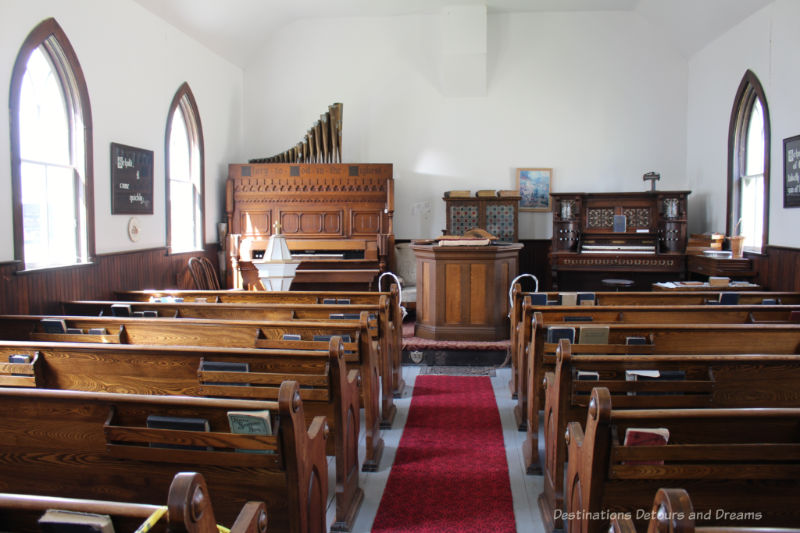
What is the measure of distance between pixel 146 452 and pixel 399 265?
21.3 ft

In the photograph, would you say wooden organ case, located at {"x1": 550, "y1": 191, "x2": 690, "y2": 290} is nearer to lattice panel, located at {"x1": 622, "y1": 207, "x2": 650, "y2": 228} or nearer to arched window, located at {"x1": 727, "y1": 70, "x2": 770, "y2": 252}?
lattice panel, located at {"x1": 622, "y1": 207, "x2": 650, "y2": 228}

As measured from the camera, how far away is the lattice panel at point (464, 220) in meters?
8.05

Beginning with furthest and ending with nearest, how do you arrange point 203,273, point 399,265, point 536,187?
point 536,187
point 399,265
point 203,273

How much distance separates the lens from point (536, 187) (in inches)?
328

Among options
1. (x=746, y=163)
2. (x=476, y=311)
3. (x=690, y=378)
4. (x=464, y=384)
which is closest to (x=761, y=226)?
(x=746, y=163)

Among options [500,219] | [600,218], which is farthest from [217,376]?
[600,218]

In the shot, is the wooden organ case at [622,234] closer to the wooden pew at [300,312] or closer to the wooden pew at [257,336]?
the wooden pew at [300,312]

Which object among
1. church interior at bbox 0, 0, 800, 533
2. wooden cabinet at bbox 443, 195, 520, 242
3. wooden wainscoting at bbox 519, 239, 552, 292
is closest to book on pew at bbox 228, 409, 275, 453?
church interior at bbox 0, 0, 800, 533

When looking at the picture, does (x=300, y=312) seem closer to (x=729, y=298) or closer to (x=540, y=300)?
(x=540, y=300)

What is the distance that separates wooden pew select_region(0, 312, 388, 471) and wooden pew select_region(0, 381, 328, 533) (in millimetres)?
1263

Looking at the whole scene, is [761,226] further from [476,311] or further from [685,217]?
[476,311]

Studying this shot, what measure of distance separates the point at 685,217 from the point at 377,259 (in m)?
4.00

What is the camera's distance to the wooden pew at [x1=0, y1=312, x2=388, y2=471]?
10.7ft

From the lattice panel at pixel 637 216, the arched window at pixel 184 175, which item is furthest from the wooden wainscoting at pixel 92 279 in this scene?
the lattice panel at pixel 637 216
